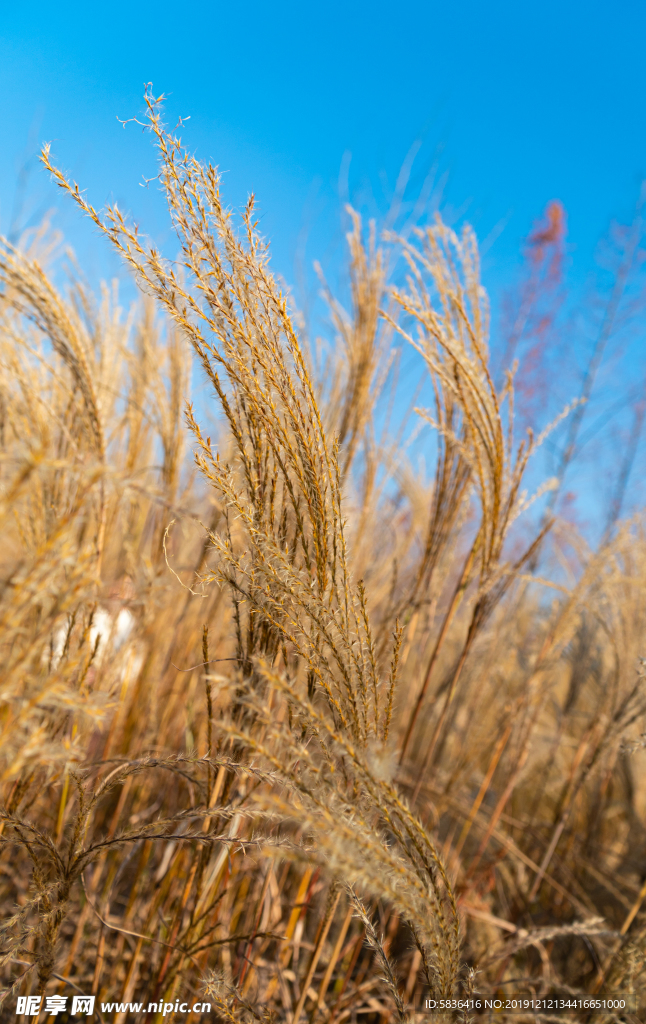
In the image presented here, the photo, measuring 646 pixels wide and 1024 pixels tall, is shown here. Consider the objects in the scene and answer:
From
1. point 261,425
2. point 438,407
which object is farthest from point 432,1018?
point 438,407

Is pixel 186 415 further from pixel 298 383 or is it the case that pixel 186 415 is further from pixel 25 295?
pixel 25 295

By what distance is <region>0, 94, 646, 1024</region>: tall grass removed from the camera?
0.58 meters

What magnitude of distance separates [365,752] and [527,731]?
5.14 ft

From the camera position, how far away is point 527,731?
1910mm

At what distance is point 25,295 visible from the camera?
1.07 m

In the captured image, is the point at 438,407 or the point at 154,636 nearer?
the point at 438,407

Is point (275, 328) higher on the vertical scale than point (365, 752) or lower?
higher

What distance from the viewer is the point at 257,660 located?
0.51 metres

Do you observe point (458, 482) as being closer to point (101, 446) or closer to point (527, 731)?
point (101, 446)

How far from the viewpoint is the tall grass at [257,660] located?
0.58 m

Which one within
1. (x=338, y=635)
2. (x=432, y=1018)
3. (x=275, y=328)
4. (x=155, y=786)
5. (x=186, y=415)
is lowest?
(x=155, y=786)

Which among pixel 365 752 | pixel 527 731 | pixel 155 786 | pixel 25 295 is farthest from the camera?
pixel 527 731

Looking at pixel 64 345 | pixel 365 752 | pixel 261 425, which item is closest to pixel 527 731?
pixel 365 752

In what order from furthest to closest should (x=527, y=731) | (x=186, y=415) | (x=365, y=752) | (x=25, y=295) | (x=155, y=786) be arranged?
(x=527, y=731) → (x=155, y=786) → (x=25, y=295) → (x=186, y=415) → (x=365, y=752)
